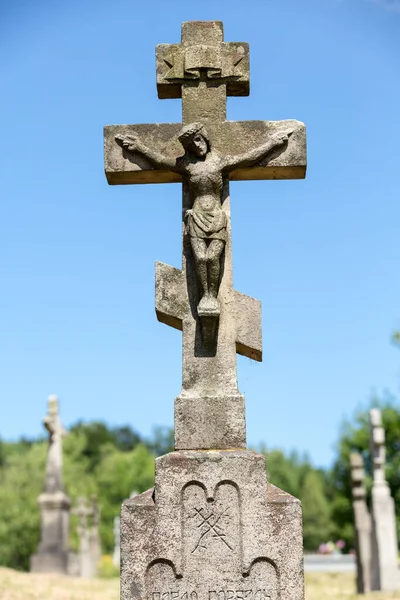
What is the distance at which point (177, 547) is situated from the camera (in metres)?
5.52

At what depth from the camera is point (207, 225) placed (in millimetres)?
5961

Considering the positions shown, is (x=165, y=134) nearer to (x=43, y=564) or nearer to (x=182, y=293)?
(x=182, y=293)

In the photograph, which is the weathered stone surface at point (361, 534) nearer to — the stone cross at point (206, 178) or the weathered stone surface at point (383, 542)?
the weathered stone surface at point (383, 542)

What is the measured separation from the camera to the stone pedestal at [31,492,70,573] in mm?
20281

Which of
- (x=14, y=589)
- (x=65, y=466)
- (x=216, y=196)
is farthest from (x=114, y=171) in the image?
(x=65, y=466)

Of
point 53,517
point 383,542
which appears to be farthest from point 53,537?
point 383,542

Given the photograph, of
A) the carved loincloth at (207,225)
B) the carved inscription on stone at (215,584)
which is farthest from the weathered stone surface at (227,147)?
the carved inscription on stone at (215,584)

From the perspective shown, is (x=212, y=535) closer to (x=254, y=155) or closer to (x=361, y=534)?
(x=254, y=155)

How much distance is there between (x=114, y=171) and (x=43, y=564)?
16.2 metres

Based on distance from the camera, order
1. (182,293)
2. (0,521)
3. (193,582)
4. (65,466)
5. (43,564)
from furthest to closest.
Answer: (65,466) < (0,521) < (43,564) < (182,293) < (193,582)

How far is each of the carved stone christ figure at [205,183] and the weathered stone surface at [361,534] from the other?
11427mm

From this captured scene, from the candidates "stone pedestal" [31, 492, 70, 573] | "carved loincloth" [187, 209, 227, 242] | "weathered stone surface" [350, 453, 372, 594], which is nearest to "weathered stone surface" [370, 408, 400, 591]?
"weathered stone surface" [350, 453, 372, 594]

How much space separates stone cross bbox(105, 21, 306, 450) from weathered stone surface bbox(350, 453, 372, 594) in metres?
11.0

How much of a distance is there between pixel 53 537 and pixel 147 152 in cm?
1653
